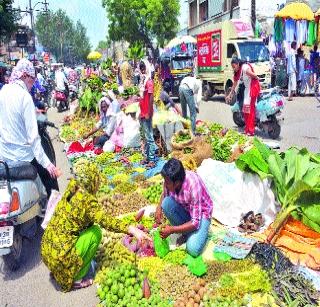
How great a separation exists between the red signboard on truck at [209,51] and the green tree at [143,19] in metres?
21.4

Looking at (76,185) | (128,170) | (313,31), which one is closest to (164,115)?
(128,170)

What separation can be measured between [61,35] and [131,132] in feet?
257

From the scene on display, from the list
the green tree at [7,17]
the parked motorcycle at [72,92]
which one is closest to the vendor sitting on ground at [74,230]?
the parked motorcycle at [72,92]

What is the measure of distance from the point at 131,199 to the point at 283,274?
2.81m

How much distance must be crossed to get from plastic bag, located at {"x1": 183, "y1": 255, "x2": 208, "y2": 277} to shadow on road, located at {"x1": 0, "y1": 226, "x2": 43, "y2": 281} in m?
1.72

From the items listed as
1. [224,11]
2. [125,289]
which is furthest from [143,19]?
[125,289]

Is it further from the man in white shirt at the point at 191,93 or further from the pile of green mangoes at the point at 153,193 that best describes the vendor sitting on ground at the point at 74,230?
the man in white shirt at the point at 191,93

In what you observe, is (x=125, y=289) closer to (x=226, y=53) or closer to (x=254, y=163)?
(x=254, y=163)

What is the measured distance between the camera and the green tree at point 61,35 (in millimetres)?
81375

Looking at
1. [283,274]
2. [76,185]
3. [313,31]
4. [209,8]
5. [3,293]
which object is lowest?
[3,293]

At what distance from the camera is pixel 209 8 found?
116 ft

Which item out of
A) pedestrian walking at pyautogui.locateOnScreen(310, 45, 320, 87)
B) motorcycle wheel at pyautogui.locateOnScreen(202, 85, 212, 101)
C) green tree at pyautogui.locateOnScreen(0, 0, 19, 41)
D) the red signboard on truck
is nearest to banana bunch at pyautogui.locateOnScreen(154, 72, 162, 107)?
the red signboard on truck

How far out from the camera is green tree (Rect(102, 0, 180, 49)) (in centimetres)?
3919

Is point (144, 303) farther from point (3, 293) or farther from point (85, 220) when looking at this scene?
point (3, 293)
